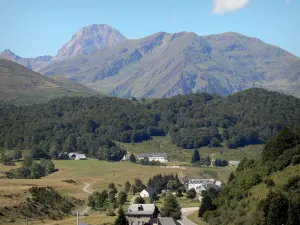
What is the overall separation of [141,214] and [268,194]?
19921 millimetres

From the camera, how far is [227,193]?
9700 centimetres

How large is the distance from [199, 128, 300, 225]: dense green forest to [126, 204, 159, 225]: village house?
8711 mm

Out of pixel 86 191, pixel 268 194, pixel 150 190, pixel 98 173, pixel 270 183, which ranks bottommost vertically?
pixel 150 190

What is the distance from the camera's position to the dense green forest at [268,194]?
220ft

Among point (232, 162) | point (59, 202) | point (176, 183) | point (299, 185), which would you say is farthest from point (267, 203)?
point (232, 162)

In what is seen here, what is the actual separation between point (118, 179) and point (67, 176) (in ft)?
44.9

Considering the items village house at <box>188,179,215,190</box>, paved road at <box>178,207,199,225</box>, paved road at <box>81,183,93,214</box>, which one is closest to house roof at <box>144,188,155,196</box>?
paved road at <box>81,183,93,214</box>

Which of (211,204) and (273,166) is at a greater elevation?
(273,166)

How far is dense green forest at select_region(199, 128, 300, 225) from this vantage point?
67.0 meters

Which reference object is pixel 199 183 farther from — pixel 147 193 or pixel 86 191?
pixel 86 191

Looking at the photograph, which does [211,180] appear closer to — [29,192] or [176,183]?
[176,183]

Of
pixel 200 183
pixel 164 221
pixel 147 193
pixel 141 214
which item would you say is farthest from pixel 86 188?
pixel 164 221

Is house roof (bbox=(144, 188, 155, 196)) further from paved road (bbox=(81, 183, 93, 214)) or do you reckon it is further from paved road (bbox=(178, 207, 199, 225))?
paved road (bbox=(178, 207, 199, 225))

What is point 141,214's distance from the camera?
82.9m
